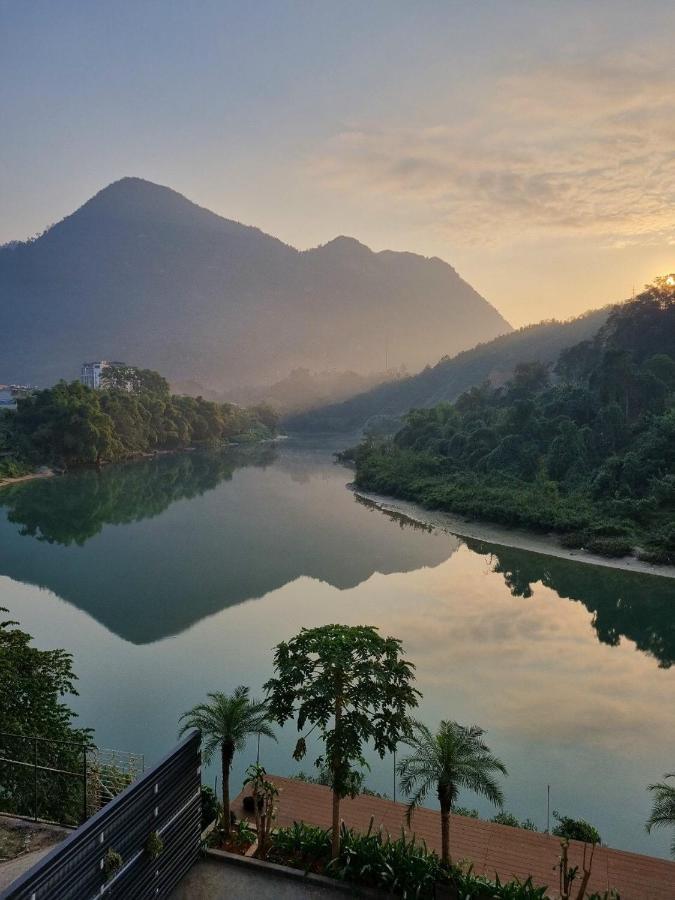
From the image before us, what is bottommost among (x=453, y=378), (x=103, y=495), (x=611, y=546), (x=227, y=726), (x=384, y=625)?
(x=384, y=625)

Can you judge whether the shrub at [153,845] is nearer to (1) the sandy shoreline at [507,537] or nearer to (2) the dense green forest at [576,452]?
(1) the sandy shoreline at [507,537]

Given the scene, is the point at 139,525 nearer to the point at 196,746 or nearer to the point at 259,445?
the point at 196,746

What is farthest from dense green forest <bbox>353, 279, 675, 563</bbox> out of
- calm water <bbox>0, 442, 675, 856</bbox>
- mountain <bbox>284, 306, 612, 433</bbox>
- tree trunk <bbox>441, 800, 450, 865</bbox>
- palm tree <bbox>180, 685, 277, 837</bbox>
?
mountain <bbox>284, 306, 612, 433</bbox>

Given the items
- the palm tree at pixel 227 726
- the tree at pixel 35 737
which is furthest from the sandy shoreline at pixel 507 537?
the tree at pixel 35 737

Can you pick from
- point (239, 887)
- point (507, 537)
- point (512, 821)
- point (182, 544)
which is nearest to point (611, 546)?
point (507, 537)

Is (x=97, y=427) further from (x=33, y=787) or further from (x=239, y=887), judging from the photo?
(x=239, y=887)
